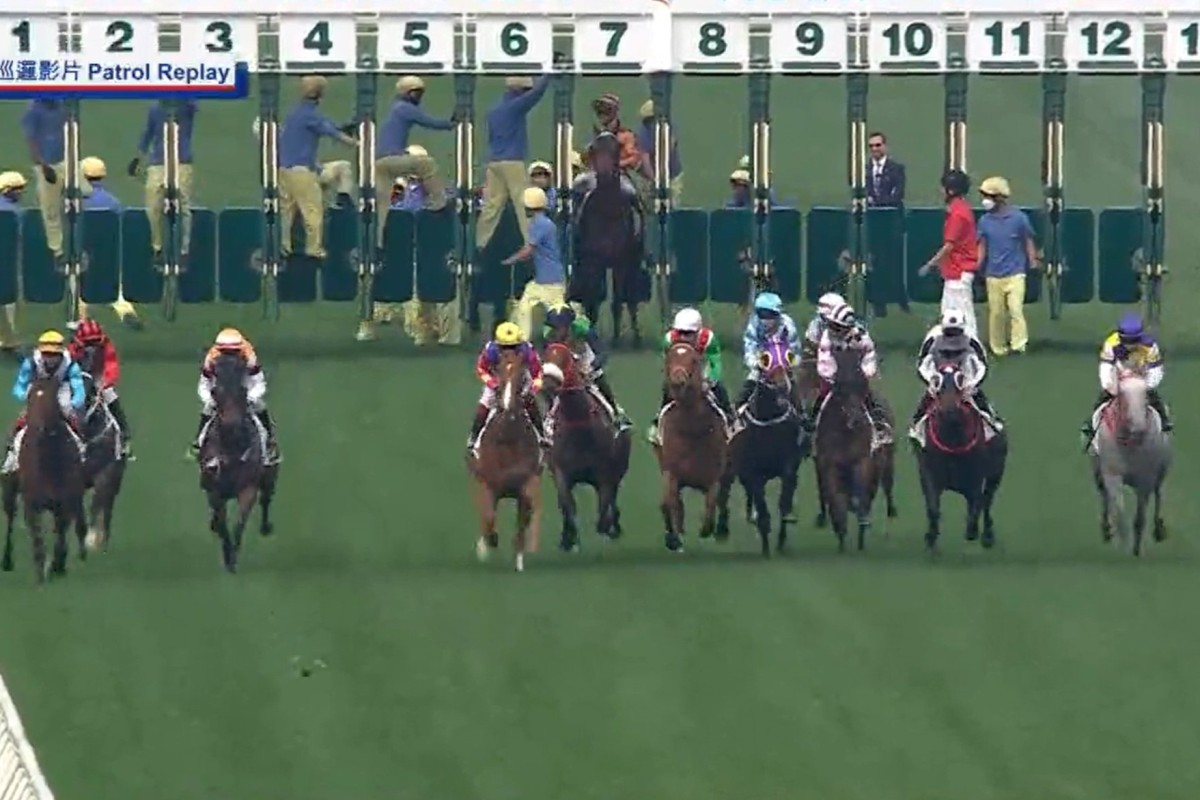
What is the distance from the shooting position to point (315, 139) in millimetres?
30469

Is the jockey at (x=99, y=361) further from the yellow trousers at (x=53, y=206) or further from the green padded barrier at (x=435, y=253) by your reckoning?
the yellow trousers at (x=53, y=206)

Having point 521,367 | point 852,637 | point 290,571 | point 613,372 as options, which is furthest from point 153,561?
point 613,372

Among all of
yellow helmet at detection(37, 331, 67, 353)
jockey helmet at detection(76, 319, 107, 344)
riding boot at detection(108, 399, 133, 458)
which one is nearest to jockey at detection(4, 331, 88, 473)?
yellow helmet at detection(37, 331, 67, 353)

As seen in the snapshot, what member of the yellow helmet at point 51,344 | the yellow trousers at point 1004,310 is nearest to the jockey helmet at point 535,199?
the yellow trousers at point 1004,310

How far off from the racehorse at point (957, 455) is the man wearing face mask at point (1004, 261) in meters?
6.57

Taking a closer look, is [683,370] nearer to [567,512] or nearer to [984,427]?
[567,512]

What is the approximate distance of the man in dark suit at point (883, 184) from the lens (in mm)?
30734

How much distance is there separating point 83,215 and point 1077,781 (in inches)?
528

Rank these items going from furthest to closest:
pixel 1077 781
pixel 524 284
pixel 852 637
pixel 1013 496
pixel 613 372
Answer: pixel 524 284
pixel 613 372
pixel 1013 496
pixel 852 637
pixel 1077 781

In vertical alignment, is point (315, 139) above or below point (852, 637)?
above

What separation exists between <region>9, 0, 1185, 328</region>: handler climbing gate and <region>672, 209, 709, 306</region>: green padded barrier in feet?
0.04

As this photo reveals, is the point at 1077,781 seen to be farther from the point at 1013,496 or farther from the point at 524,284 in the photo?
the point at 524,284

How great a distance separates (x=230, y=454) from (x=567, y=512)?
1.82 metres

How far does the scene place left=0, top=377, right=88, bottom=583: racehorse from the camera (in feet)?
71.4
